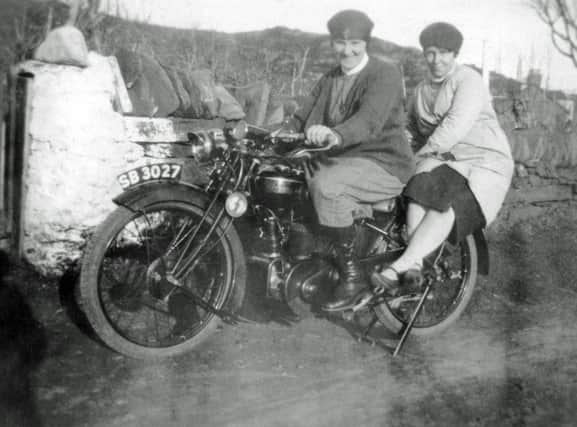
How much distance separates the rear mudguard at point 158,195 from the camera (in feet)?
10.1

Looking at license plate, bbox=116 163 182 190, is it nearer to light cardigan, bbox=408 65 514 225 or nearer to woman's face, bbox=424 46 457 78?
light cardigan, bbox=408 65 514 225

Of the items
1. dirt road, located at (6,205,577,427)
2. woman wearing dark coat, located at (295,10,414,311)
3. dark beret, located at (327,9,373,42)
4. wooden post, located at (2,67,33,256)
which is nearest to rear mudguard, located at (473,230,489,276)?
dirt road, located at (6,205,577,427)

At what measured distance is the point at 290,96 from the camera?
537 centimetres

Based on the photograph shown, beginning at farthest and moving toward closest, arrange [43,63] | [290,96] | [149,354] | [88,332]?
[290,96] < [43,63] < [88,332] < [149,354]

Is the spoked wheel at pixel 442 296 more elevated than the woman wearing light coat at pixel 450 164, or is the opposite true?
the woman wearing light coat at pixel 450 164

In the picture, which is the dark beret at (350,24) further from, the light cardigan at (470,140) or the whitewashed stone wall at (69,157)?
the whitewashed stone wall at (69,157)

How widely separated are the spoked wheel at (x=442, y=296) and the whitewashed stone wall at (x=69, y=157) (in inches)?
80.0

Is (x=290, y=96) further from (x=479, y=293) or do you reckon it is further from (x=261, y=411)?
(x=261, y=411)

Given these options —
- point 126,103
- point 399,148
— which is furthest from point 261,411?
point 126,103

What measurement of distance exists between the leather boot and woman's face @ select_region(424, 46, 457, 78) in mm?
1352

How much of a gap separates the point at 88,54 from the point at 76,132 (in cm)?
54

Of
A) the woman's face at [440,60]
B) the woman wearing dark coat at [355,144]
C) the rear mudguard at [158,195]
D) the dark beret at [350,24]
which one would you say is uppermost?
the dark beret at [350,24]

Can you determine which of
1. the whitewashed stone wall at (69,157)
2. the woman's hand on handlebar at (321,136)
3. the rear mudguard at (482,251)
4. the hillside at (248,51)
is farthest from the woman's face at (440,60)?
the whitewashed stone wall at (69,157)

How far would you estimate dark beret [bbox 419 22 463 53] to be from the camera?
12.7ft
